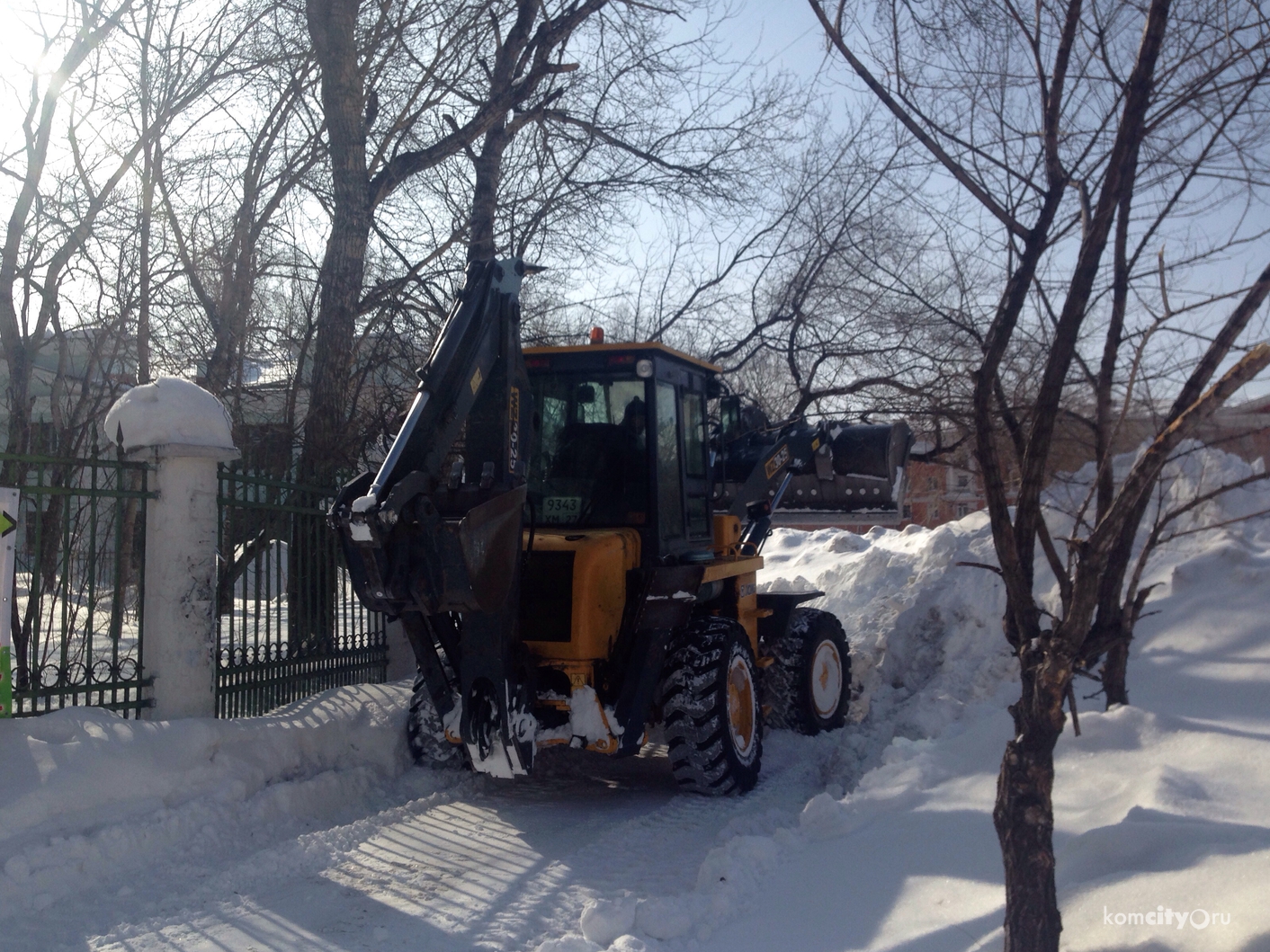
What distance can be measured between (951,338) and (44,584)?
19.7ft

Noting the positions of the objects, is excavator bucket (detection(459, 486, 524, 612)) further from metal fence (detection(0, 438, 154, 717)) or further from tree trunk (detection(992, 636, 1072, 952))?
tree trunk (detection(992, 636, 1072, 952))

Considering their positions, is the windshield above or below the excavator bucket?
above

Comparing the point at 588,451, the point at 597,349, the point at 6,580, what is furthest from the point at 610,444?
the point at 6,580

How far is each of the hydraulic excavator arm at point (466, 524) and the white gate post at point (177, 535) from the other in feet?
4.88

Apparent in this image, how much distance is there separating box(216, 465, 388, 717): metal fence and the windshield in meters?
1.96

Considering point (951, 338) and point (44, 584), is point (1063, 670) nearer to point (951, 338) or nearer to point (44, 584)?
point (951, 338)

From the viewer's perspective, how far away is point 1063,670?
9.99 feet

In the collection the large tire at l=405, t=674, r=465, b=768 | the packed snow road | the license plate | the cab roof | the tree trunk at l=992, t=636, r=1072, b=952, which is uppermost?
the cab roof

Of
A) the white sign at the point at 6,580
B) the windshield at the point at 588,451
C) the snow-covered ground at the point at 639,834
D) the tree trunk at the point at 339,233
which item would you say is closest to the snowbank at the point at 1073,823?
the snow-covered ground at the point at 639,834

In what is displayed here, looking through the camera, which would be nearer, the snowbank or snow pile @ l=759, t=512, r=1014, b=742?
the snowbank

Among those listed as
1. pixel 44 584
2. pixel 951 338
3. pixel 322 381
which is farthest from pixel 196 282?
pixel 951 338

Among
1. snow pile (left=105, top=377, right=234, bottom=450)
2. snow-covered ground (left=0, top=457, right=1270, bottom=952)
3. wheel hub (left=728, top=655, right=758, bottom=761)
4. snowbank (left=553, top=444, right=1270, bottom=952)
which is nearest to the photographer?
snowbank (left=553, top=444, right=1270, bottom=952)

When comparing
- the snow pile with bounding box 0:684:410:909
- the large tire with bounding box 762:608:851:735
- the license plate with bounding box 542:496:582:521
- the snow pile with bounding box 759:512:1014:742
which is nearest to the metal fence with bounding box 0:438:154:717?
the snow pile with bounding box 0:684:410:909

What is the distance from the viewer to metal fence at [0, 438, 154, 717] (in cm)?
587
